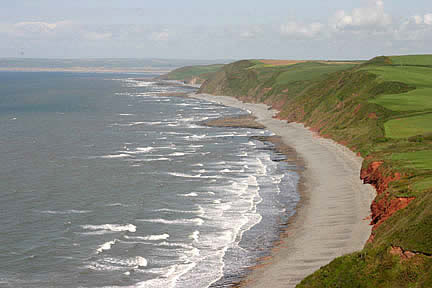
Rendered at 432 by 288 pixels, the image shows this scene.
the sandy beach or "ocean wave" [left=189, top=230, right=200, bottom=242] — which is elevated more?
the sandy beach

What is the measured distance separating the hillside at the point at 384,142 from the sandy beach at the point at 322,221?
1.76 metres

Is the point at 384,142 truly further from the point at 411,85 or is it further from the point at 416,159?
the point at 411,85

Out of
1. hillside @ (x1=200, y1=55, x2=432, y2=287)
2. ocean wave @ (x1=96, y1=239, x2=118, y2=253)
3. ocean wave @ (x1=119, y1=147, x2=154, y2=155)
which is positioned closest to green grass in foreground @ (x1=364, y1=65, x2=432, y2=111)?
hillside @ (x1=200, y1=55, x2=432, y2=287)

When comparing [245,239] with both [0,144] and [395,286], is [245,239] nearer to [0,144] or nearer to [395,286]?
[395,286]

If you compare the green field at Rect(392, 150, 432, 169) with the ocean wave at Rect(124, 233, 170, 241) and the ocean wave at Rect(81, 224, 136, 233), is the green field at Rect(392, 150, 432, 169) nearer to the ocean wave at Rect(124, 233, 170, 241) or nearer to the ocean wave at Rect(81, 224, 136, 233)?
the ocean wave at Rect(124, 233, 170, 241)

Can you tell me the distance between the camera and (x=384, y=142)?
6431 centimetres

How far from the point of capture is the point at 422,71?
114312 millimetres

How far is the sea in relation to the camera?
34719 millimetres

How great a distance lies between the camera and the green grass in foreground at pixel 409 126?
218ft

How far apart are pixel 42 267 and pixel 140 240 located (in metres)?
7.53

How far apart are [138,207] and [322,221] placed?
16.3m

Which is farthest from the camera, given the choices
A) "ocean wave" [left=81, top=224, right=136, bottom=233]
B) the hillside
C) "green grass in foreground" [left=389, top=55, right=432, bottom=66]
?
"green grass in foreground" [left=389, top=55, right=432, bottom=66]

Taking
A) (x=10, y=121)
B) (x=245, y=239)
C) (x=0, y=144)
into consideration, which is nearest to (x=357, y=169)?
(x=245, y=239)

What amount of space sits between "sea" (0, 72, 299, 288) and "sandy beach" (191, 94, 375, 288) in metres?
1.52
